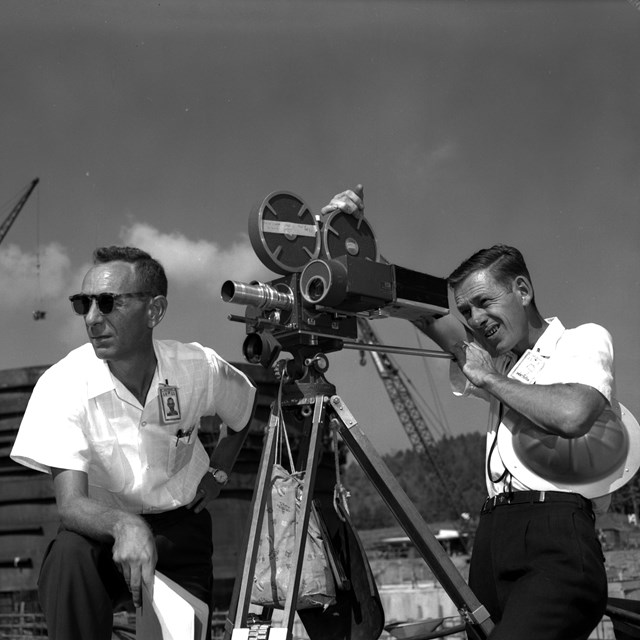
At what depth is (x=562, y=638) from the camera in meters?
3.89

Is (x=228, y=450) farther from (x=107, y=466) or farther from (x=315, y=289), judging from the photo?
(x=315, y=289)

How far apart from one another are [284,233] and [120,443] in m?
1.48

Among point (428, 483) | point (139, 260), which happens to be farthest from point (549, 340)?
point (428, 483)

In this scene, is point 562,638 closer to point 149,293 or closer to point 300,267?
point 300,267

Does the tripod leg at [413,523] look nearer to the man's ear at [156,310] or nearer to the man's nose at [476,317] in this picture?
the man's nose at [476,317]

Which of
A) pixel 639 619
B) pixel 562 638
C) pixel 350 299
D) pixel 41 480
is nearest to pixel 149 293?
pixel 350 299

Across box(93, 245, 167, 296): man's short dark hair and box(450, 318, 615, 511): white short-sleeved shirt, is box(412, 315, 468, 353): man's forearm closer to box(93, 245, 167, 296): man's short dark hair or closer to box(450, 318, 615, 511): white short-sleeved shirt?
box(450, 318, 615, 511): white short-sleeved shirt

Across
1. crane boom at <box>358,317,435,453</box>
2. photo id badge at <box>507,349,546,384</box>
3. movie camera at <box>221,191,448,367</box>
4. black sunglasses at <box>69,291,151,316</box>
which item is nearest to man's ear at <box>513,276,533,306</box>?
photo id badge at <box>507,349,546,384</box>

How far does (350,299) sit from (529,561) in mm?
1625

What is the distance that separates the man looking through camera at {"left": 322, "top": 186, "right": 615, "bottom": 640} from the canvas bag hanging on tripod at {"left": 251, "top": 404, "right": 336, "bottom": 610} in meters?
0.89

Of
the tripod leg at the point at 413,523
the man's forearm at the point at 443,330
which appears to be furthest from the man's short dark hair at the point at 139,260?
the man's forearm at the point at 443,330

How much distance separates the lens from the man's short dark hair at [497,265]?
185 inches

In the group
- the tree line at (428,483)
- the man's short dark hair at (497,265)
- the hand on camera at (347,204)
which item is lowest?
the man's short dark hair at (497,265)

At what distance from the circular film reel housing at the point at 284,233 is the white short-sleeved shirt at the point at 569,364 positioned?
1.39 metres
